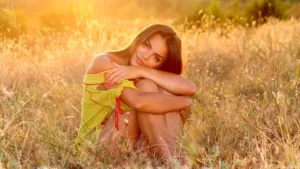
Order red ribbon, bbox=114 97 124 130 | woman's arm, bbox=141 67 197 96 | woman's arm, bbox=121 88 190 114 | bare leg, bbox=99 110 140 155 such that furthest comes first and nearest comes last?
1. woman's arm, bbox=141 67 197 96
2. red ribbon, bbox=114 97 124 130
3. woman's arm, bbox=121 88 190 114
4. bare leg, bbox=99 110 140 155

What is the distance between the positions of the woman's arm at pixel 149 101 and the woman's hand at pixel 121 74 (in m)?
0.10

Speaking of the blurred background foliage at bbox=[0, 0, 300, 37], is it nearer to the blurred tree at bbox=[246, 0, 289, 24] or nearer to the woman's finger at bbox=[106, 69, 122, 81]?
the blurred tree at bbox=[246, 0, 289, 24]

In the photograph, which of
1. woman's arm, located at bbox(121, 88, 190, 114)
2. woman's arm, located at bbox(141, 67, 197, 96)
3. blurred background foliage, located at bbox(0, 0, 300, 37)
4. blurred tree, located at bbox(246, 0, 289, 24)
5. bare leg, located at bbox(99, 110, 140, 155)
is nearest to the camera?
bare leg, located at bbox(99, 110, 140, 155)

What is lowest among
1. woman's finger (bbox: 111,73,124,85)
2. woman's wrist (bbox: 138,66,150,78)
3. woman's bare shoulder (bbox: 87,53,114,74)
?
woman's finger (bbox: 111,73,124,85)

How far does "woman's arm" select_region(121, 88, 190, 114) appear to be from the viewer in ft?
11.5

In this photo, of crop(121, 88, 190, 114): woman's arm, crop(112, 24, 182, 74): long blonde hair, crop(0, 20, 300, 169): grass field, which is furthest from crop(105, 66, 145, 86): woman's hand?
crop(0, 20, 300, 169): grass field

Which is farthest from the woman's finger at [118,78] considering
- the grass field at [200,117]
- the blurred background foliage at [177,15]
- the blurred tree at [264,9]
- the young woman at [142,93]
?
the blurred tree at [264,9]

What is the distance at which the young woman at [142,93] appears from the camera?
3.60 meters

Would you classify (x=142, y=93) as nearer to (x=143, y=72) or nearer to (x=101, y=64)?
(x=143, y=72)

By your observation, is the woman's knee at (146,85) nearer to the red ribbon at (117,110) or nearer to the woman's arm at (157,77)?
the woman's arm at (157,77)

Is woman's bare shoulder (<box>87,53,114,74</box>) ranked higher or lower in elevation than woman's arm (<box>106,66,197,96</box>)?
higher

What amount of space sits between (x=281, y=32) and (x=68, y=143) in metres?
5.76

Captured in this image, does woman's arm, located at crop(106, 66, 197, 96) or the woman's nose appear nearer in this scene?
woman's arm, located at crop(106, 66, 197, 96)

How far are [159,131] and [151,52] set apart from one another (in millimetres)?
601
